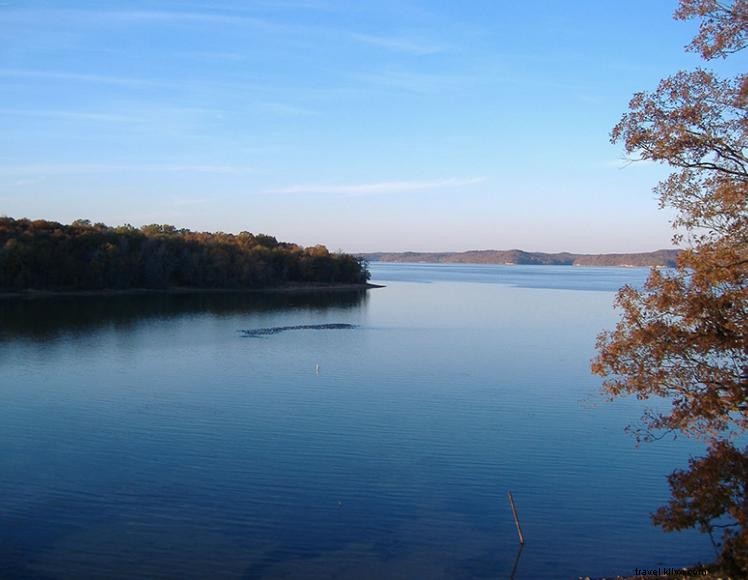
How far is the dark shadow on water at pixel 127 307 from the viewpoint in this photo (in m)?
42.7

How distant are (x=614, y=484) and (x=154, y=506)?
31.7ft

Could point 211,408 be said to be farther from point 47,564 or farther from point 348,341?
point 348,341

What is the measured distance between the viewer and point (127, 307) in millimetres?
58250

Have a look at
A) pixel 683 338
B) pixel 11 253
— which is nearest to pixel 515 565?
pixel 683 338

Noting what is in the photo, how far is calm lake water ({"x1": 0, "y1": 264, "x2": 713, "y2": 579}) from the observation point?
11.4m

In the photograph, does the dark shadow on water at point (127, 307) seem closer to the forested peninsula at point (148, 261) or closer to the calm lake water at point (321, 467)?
the forested peninsula at point (148, 261)

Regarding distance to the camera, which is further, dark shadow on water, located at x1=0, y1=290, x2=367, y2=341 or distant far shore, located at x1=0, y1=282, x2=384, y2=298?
distant far shore, located at x1=0, y1=282, x2=384, y2=298

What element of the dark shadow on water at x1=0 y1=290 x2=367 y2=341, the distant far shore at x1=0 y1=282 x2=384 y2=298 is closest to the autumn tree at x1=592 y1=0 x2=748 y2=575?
the dark shadow on water at x1=0 y1=290 x2=367 y2=341

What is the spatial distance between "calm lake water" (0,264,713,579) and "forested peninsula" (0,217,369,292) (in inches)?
1570

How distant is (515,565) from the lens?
1127cm

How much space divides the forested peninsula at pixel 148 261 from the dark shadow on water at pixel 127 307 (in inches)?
177

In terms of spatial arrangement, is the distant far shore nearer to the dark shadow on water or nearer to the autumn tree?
the dark shadow on water

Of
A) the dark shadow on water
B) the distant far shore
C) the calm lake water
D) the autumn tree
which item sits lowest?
the calm lake water

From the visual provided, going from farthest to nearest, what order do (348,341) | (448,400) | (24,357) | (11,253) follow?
(11,253), (348,341), (24,357), (448,400)
